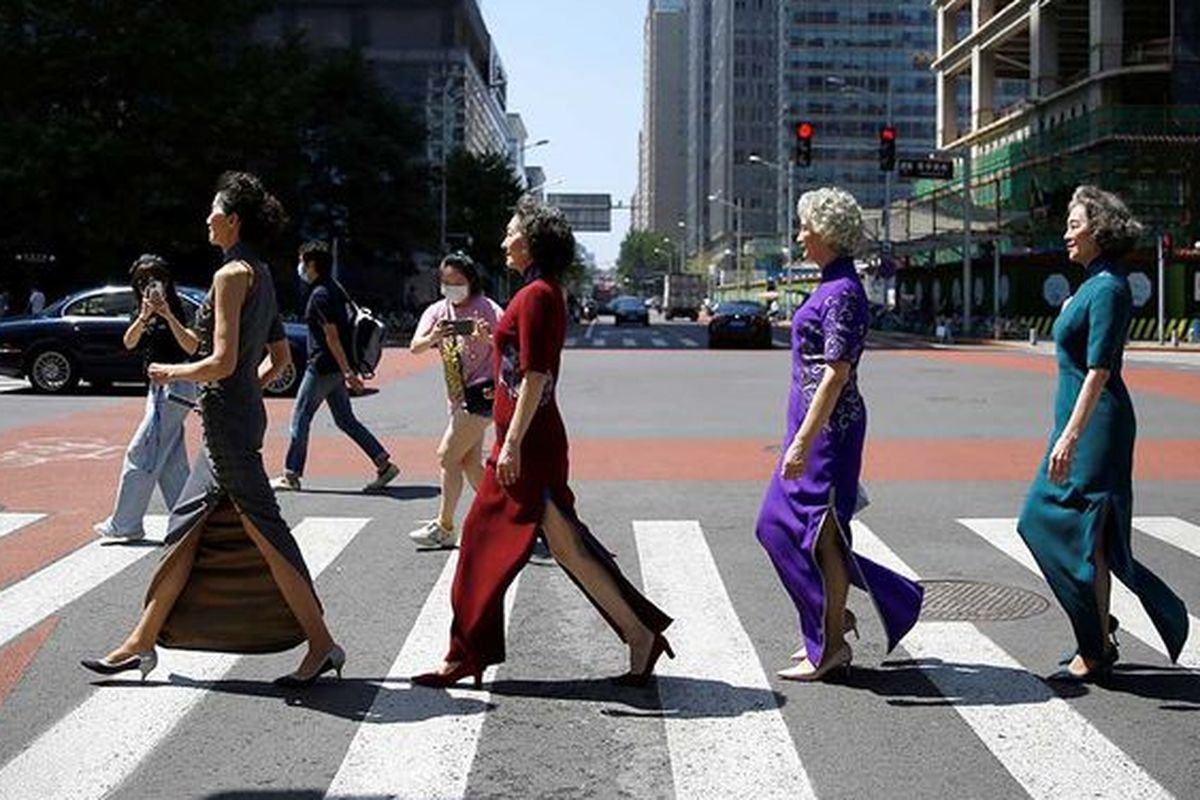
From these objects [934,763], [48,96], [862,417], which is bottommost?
[934,763]

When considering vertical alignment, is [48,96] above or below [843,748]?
above

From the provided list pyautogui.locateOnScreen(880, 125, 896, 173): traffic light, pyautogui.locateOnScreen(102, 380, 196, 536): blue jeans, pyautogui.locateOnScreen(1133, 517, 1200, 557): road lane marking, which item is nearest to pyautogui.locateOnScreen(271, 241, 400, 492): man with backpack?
pyautogui.locateOnScreen(102, 380, 196, 536): blue jeans

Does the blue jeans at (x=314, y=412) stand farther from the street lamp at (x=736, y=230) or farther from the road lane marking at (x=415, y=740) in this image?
the street lamp at (x=736, y=230)

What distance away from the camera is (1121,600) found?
7711 mm

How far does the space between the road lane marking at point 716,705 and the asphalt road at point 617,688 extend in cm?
1

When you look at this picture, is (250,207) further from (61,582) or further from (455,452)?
(455,452)

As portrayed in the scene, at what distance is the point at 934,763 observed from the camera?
16.1 feet

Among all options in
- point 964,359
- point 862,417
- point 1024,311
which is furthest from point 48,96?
point 862,417

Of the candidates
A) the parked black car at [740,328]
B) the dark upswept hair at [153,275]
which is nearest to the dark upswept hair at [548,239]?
the dark upswept hair at [153,275]

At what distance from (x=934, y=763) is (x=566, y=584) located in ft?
11.3

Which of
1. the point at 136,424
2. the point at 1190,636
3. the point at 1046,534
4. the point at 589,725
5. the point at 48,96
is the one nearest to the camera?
the point at 589,725

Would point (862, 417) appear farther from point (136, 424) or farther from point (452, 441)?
point (136, 424)

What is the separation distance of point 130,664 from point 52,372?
54.8 ft

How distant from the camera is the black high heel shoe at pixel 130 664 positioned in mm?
5844
